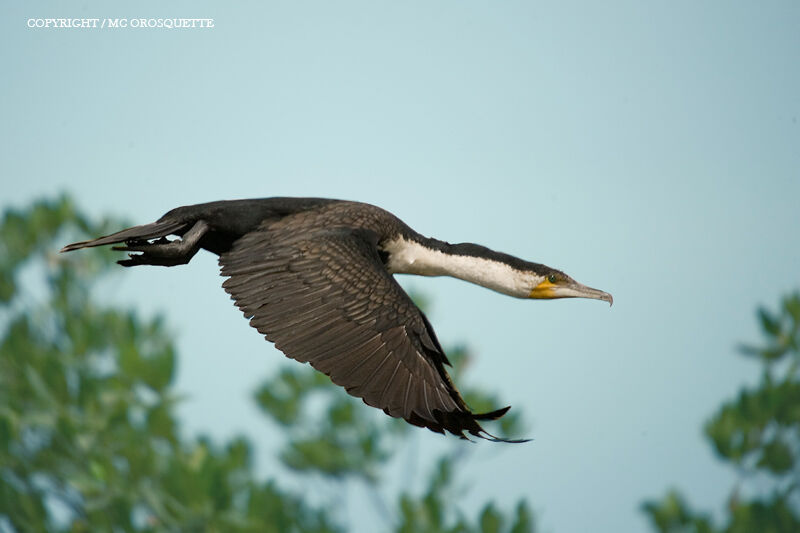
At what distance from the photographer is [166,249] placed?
453cm

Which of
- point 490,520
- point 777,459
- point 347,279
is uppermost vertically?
point 777,459

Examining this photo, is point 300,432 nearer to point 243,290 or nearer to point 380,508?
point 380,508

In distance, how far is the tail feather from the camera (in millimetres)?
4528

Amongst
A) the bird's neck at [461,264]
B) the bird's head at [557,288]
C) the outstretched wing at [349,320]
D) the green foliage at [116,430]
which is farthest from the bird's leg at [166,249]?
the green foliage at [116,430]

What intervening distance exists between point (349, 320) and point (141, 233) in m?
1.06

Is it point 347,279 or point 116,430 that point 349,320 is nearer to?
point 347,279

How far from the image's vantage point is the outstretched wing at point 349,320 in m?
3.97

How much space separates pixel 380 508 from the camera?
14.0 meters

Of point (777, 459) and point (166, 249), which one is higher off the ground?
point (777, 459)

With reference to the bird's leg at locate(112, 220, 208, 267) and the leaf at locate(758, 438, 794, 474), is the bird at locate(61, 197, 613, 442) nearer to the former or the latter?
the bird's leg at locate(112, 220, 208, 267)

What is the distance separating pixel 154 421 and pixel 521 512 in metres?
4.47

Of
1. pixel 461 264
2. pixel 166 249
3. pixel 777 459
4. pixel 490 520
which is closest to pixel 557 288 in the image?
pixel 461 264

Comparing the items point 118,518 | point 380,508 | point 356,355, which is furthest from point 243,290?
point 380,508

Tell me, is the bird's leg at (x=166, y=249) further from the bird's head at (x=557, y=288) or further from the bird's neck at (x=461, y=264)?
the bird's head at (x=557, y=288)
